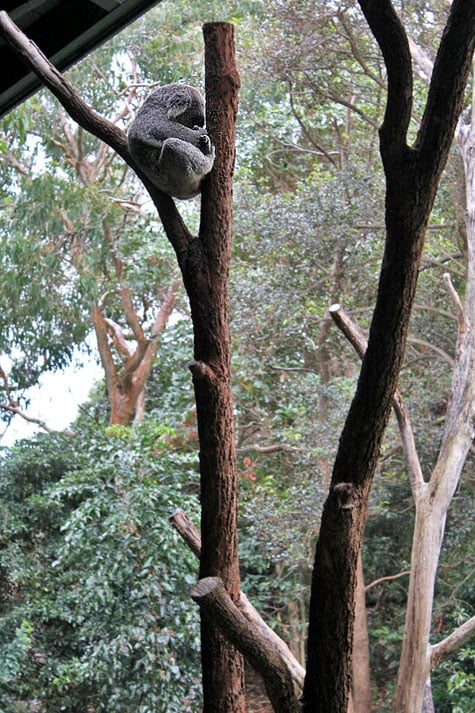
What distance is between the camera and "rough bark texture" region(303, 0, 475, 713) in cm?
86

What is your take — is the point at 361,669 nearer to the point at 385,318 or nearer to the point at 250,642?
the point at 250,642

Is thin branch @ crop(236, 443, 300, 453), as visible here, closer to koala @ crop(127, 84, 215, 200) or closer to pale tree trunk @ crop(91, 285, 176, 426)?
pale tree trunk @ crop(91, 285, 176, 426)

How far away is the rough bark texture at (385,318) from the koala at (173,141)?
51 cm

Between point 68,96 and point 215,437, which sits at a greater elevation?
point 68,96

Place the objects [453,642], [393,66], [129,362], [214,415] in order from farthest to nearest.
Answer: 1. [129,362]
2. [453,642]
3. [214,415]
4. [393,66]

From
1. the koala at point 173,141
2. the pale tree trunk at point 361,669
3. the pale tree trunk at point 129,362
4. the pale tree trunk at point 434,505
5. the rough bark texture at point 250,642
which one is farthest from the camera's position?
the pale tree trunk at point 129,362

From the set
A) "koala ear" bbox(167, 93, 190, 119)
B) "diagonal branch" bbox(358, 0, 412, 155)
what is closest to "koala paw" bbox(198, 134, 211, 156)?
"koala ear" bbox(167, 93, 190, 119)

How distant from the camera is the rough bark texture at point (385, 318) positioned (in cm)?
86

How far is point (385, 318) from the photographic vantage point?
95cm

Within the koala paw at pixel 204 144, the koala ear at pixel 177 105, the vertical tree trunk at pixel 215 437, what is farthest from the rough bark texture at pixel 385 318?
the koala ear at pixel 177 105

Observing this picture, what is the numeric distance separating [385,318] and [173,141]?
70 centimetres

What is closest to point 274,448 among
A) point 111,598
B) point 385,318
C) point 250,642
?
point 111,598

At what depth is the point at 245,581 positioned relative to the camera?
504cm

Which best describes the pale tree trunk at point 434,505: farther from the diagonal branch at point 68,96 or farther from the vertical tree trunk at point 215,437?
the diagonal branch at point 68,96
